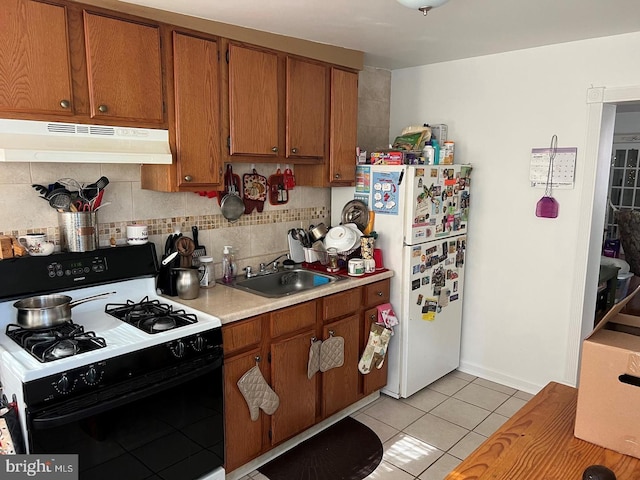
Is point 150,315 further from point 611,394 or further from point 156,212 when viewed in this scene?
point 611,394

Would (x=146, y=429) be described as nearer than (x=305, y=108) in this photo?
Yes

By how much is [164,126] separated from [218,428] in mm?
1421

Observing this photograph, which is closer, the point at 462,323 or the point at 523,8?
the point at 523,8

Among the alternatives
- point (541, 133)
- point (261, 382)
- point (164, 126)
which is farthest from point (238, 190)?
point (541, 133)

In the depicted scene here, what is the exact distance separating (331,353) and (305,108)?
57.3 inches

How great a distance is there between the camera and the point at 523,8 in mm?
2254

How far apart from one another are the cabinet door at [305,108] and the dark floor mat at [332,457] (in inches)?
65.8

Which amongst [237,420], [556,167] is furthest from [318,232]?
[556,167]

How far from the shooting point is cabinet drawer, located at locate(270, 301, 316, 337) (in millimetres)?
2402

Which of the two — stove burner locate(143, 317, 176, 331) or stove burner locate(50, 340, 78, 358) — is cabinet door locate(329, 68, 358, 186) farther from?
stove burner locate(50, 340, 78, 358)

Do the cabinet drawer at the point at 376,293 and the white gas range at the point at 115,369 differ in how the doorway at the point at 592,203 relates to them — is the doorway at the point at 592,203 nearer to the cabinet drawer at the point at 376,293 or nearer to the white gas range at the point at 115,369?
the cabinet drawer at the point at 376,293

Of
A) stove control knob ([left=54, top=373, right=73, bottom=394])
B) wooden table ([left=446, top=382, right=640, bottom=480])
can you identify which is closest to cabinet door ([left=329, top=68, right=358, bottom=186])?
stove control knob ([left=54, top=373, right=73, bottom=394])

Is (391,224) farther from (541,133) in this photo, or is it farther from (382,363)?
(541,133)

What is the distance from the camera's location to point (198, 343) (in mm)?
2033
